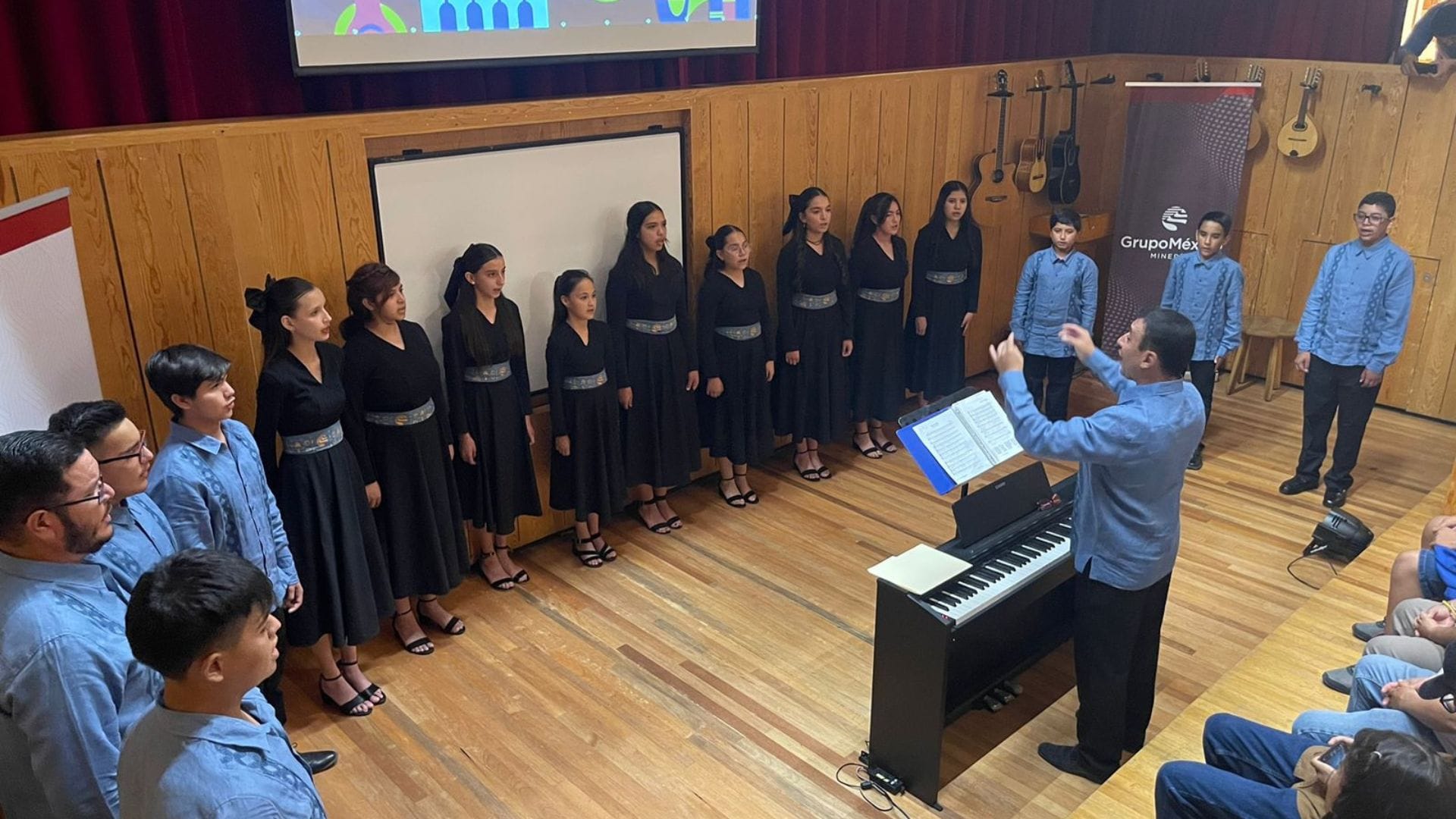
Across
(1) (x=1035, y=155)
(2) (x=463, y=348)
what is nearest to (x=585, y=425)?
(2) (x=463, y=348)

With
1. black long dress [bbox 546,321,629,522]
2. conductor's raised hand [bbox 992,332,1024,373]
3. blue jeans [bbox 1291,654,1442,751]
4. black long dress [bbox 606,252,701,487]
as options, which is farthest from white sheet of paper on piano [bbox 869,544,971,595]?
black long dress [bbox 606,252,701,487]

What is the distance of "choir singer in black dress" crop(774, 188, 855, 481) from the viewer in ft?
16.3

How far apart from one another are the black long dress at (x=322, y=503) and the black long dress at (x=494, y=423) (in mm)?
518

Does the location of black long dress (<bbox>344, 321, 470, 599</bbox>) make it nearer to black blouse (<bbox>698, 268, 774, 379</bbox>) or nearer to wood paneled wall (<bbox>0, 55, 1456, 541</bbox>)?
wood paneled wall (<bbox>0, 55, 1456, 541</bbox>)

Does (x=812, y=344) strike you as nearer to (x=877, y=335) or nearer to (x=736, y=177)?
(x=877, y=335)

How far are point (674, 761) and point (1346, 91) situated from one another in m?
5.59

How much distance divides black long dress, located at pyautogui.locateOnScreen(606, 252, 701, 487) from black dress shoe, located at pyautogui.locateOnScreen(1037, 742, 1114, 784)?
2.13 metres

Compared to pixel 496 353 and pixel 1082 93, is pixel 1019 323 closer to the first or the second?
pixel 1082 93

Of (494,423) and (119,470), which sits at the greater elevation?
(119,470)

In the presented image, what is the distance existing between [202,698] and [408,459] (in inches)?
83.6

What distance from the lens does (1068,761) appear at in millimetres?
3203

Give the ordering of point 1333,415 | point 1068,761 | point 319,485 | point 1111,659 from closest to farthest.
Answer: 1. point 1111,659
2. point 1068,761
3. point 319,485
4. point 1333,415

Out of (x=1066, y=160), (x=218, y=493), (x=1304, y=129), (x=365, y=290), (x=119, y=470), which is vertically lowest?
(x=218, y=493)

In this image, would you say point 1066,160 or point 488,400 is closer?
point 488,400
